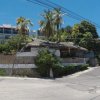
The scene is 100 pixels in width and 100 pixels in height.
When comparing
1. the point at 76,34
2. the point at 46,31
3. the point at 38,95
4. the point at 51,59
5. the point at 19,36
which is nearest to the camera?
the point at 38,95

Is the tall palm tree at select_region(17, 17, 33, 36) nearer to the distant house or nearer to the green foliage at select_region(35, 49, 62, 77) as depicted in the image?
the distant house

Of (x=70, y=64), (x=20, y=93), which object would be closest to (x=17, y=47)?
(x=70, y=64)

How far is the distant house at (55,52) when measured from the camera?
4194 cm

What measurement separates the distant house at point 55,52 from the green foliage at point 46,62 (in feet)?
3.35

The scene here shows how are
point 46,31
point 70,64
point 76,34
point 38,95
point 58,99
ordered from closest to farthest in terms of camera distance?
point 58,99 → point 38,95 → point 70,64 → point 46,31 → point 76,34

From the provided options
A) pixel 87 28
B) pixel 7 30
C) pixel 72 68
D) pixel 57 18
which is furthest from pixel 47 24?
pixel 7 30

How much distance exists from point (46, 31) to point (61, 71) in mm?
13702

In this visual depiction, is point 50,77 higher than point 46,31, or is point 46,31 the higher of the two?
point 46,31

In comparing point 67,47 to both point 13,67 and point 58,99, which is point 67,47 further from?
point 58,99

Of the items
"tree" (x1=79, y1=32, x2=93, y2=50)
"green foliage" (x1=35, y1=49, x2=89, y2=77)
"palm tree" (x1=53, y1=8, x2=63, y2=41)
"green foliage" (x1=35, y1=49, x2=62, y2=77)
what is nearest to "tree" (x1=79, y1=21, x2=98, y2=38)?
"tree" (x1=79, y1=32, x2=93, y2=50)

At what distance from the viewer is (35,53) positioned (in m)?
41.8

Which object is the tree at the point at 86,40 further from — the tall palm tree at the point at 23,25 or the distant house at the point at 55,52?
the tall palm tree at the point at 23,25

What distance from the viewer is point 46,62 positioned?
40.2 m

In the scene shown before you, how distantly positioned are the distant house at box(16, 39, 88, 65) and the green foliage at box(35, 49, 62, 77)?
3.35ft
